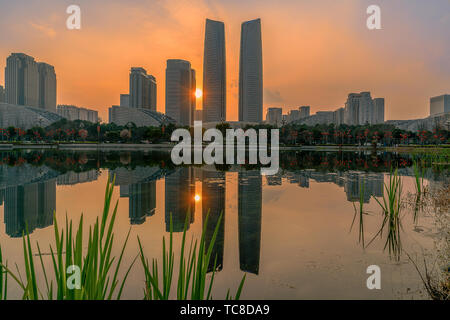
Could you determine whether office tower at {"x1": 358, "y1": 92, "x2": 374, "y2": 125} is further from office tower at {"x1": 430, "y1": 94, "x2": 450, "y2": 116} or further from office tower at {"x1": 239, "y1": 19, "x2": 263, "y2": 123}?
office tower at {"x1": 239, "y1": 19, "x2": 263, "y2": 123}

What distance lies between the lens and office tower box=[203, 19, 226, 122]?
189 metres

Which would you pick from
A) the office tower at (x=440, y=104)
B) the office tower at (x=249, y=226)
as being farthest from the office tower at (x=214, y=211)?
the office tower at (x=440, y=104)

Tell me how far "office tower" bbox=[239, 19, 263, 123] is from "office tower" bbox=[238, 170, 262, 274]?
175481mm

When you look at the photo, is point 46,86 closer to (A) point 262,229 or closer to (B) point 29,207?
(B) point 29,207

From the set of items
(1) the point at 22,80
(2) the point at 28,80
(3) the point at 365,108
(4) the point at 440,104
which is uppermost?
(2) the point at 28,80

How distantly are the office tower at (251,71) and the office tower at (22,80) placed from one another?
4475 inches

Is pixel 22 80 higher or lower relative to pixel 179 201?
higher

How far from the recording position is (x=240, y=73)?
187 m

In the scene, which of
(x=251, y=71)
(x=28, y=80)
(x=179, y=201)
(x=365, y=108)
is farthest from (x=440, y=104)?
(x=28, y=80)

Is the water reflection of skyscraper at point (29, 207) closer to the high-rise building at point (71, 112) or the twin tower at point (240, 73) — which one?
the twin tower at point (240, 73)

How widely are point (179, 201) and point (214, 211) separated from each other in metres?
1.99

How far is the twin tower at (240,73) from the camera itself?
181 m

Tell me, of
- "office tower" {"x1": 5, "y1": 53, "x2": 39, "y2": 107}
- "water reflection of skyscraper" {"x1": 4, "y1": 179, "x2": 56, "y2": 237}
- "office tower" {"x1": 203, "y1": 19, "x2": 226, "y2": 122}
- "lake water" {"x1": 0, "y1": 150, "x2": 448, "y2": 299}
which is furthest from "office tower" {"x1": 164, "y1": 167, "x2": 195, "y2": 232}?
"office tower" {"x1": 203, "y1": 19, "x2": 226, "y2": 122}

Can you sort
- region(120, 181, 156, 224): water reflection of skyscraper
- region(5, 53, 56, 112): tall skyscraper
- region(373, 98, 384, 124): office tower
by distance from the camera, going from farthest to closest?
region(373, 98, 384, 124): office tower < region(5, 53, 56, 112): tall skyscraper < region(120, 181, 156, 224): water reflection of skyscraper
